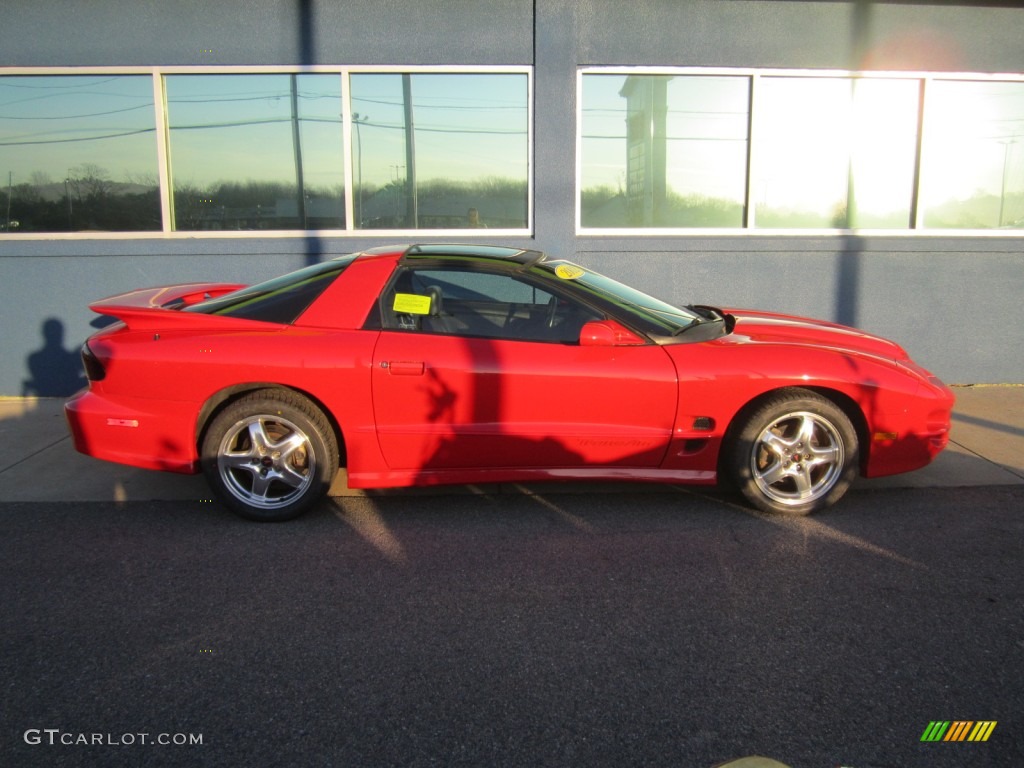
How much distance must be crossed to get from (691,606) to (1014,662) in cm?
119

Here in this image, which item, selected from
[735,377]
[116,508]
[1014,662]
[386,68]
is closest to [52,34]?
[386,68]

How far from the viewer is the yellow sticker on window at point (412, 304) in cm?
461

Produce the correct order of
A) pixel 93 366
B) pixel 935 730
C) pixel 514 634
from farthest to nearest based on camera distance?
pixel 93 366 < pixel 514 634 < pixel 935 730

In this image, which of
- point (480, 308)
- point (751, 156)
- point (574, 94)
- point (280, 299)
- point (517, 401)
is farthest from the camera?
point (751, 156)

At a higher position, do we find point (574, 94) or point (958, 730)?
point (574, 94)

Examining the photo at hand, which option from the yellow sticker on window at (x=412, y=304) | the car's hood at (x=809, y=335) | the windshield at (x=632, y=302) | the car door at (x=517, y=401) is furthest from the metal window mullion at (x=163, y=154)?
the car's hood at (x=809, y=335)

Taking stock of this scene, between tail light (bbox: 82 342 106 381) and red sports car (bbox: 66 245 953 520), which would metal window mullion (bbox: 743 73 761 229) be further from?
tail light (bbox: 82 342 106 381)

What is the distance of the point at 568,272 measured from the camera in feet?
16.0

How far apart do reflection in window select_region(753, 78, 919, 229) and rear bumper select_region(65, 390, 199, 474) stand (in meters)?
5.85

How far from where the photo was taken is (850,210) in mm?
8133

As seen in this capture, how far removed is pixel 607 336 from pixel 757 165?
4429mm

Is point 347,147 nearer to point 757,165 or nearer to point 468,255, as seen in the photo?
point 468,255

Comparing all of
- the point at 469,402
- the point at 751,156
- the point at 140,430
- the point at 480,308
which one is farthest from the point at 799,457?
the point at 751,156

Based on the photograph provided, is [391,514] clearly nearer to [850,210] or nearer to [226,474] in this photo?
[226,474]
